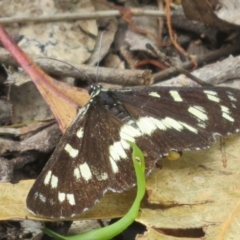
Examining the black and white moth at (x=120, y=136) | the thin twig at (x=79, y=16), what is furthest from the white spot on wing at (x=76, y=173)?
the thin twig at (x=79, y=16)

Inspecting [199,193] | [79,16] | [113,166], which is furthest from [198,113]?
[79,16]

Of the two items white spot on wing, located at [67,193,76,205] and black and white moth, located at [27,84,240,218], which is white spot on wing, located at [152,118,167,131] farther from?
white spot on wing, located at [67,193,76,205]

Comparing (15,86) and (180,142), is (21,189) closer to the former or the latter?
(180,142)

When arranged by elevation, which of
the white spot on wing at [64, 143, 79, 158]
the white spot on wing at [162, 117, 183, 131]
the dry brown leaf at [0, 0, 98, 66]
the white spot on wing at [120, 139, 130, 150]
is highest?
the dry brown leaf at [0, 0, 98, 66]

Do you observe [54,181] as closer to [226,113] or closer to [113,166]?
[113,166]

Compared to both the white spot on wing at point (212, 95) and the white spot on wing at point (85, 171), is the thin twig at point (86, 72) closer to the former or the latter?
the white spot on wing at point (212, 95)

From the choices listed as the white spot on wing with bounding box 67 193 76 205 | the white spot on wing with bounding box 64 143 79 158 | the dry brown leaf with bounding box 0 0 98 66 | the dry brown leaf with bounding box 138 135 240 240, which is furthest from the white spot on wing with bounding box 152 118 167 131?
the dry brown leaf with bounding box 0 0 98 66

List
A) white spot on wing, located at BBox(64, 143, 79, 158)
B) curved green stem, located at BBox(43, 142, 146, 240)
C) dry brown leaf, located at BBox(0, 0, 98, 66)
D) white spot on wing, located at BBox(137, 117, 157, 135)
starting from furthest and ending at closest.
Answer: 1. dry brown leaf, located at BBox(0, 0, 98, 66)
2. white spot on wing, located at BBox(137, 117, 157, 135)
3. white spot on wing, located at BBox(64, 143, 79, 158)
4. curved green stem, located at BBox(43, 142, 146, 240)

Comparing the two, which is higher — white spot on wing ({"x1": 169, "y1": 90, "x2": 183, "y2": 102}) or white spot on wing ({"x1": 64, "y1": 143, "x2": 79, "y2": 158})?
white spot on wing ({"x1": 169, "y1": 90, "x2": 183, "y2": 102})
